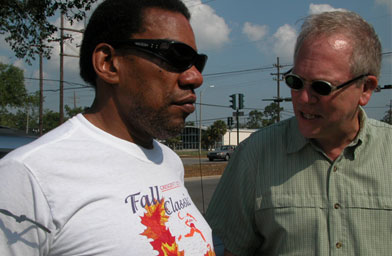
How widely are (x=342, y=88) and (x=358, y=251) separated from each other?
2.32 feet

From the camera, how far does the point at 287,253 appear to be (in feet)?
5.41

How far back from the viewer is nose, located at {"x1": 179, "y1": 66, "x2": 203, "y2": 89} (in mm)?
1546

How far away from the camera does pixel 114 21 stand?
4.98 ft

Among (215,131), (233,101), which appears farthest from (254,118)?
(233,101)

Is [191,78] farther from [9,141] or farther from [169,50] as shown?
[9,141]

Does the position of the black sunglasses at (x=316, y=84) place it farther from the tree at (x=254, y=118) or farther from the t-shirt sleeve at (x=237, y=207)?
the tree at (x=254, y=118)

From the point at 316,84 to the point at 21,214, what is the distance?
1.24 metres

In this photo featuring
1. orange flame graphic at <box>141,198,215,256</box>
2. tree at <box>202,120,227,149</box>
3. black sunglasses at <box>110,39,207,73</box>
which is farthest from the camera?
tree at <box>202,120,227,149</box>

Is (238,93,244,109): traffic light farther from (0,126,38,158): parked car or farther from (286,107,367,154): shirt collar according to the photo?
(286,107,367,154): shirt collar

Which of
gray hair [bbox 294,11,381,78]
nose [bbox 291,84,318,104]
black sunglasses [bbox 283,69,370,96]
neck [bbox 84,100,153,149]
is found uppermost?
gray hair [bbox 294,11,381,78]

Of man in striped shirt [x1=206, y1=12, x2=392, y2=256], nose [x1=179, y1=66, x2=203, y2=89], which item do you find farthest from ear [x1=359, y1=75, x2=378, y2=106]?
nose [x1=179, y1=66, x2=203, y2=89]

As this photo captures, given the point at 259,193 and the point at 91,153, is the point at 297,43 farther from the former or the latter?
the point at 91,153

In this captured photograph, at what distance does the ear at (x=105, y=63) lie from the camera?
4.87 ft

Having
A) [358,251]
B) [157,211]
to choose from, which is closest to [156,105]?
[157,211]
